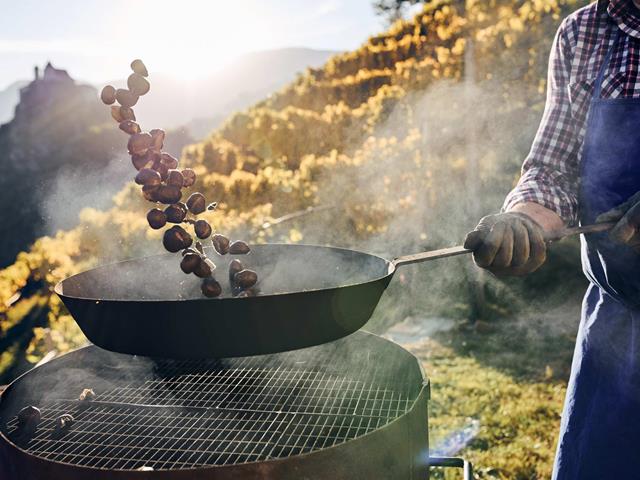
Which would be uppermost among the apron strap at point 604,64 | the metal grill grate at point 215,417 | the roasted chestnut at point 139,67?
the roasted chestnut at point 139,67

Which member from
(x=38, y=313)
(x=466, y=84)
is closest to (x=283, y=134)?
(x=466, y=84)

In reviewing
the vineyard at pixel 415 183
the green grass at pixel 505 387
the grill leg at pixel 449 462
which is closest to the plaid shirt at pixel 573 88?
the grill leg at pixel 449 462

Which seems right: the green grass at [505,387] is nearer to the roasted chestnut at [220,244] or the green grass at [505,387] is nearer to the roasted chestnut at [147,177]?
the roasted chestnut at [220,244]

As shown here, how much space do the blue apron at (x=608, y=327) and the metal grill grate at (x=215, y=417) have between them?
1.99 feet

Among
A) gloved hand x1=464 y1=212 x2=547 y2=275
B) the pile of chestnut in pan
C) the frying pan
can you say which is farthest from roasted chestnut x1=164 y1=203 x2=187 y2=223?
gloved hand x1=464 y1=212 x2=547 y2=275

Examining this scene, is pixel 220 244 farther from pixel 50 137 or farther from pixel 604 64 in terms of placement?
pixel 50 137

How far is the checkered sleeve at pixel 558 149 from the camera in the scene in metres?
1.83

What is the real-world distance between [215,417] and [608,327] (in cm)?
139

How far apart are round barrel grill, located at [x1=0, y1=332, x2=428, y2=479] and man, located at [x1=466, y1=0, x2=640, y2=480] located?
0.55 m

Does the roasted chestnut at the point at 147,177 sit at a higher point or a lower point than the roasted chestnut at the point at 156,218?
higher

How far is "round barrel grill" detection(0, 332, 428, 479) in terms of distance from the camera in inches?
57.4

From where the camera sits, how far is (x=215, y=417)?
1859 millimetres

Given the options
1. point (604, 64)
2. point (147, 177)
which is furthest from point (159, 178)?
point (604, 64)

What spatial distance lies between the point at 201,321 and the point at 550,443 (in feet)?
11.1
